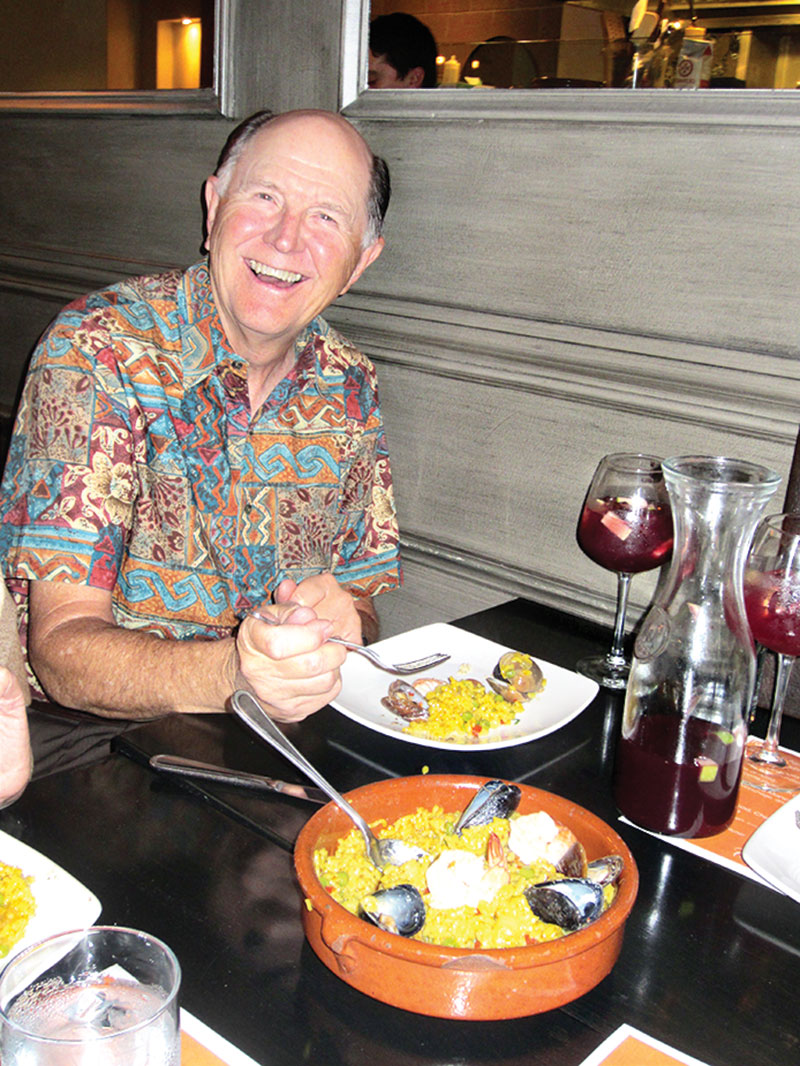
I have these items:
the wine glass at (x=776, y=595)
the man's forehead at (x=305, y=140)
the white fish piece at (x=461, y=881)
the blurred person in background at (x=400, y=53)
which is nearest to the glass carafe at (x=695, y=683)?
the wine glass at (x=776, y=595)

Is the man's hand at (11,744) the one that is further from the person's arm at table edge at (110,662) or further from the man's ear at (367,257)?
the man's ear at (367,257)

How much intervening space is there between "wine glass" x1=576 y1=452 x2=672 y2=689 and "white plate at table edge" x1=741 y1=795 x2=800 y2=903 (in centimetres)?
43

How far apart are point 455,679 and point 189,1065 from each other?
2.39 ft

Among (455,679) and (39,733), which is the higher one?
(455,679)

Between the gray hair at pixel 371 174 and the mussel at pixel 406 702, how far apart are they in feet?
3.26

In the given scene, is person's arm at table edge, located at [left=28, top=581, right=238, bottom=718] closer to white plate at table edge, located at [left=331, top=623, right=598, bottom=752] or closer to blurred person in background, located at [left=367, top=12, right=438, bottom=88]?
white plate at table edge, located at [left=331, top=623, right=598, bottom=752]

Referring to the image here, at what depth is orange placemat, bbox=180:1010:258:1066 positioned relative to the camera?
0.65 m

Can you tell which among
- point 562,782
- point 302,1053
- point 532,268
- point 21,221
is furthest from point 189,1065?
point 21,221

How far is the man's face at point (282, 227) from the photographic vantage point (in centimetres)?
172

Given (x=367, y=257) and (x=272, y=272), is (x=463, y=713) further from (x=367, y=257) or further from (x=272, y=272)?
(x=367, y=257)

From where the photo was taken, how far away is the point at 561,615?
1653 mm

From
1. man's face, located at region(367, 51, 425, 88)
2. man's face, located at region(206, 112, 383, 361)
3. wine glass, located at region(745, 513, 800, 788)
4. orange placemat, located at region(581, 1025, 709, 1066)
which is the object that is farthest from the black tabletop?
man's face, located at region(367, 51, 425, 88)

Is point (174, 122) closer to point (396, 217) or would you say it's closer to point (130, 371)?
point (396, 217)

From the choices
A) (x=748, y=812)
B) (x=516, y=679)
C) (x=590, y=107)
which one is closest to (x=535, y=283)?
(x=590, y=107)
